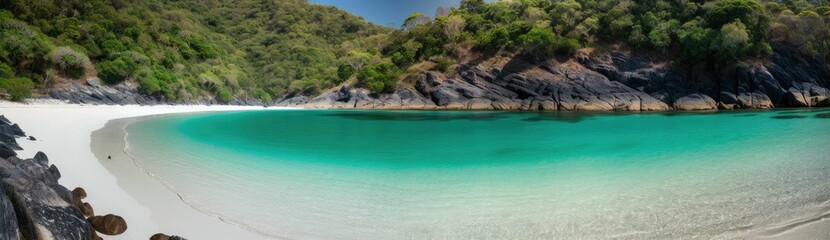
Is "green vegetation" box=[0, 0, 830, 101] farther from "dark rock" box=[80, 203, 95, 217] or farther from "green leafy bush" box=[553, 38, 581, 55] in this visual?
"dark rock" box=[80, 203, 95, 217]

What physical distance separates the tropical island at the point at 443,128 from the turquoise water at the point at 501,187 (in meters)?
0.05

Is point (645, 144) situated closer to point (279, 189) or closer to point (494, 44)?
point (279, 189)

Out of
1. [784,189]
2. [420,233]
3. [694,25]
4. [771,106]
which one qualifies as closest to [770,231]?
[784,189]

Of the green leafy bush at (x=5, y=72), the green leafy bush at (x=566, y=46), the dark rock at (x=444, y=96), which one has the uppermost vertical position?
the green leafy bush at (x=566, y=46)

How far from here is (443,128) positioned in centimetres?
1980

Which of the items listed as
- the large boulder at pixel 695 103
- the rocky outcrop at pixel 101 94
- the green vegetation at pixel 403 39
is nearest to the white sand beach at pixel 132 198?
the rocky outcrop at pixel 101 94

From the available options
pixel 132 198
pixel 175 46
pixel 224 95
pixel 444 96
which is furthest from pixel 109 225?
pixel 175 46

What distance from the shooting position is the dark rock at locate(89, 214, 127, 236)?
13.1ft

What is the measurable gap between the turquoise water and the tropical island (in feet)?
0.16

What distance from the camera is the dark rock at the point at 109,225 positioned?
400 centimetres

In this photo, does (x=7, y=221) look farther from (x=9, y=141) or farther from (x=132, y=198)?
(x=9, y=141)

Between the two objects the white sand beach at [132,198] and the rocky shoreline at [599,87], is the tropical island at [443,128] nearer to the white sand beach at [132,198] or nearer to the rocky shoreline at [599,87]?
the white sand beach at [132,198]

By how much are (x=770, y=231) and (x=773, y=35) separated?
50.5 m

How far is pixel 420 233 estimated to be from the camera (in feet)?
14.9
